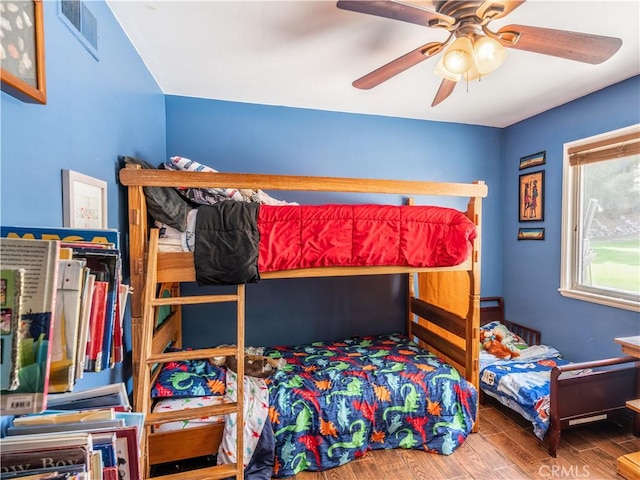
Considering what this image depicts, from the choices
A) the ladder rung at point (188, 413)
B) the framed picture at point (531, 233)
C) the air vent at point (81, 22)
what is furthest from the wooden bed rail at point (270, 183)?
the framed picture at point (531, 233)

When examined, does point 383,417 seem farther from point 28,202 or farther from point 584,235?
point 584,235

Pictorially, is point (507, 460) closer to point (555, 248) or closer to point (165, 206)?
point (555, 248)

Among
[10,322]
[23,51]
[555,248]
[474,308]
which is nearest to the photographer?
[10,322]

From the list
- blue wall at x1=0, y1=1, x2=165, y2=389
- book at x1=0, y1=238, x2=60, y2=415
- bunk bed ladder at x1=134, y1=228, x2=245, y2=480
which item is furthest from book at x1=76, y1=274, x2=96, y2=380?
bunk bed ladder at x1=134, y1=228, x2=245, y2=480

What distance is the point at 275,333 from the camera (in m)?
2.98

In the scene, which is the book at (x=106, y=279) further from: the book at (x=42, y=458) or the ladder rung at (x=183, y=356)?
the ladder rung at (x=183, y=356)

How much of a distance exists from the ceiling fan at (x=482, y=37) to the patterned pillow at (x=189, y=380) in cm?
203

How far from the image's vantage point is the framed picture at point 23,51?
2.65 feet

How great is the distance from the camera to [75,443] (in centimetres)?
66

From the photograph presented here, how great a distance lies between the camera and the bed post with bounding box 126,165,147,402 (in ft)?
5.40

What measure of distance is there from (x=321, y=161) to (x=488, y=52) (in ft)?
5.83

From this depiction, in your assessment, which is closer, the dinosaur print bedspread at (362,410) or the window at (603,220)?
the dinosaur print bedspread at (362,410)

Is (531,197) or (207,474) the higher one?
(531,197)

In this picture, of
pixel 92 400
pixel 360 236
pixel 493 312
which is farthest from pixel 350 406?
pixel 493 312
